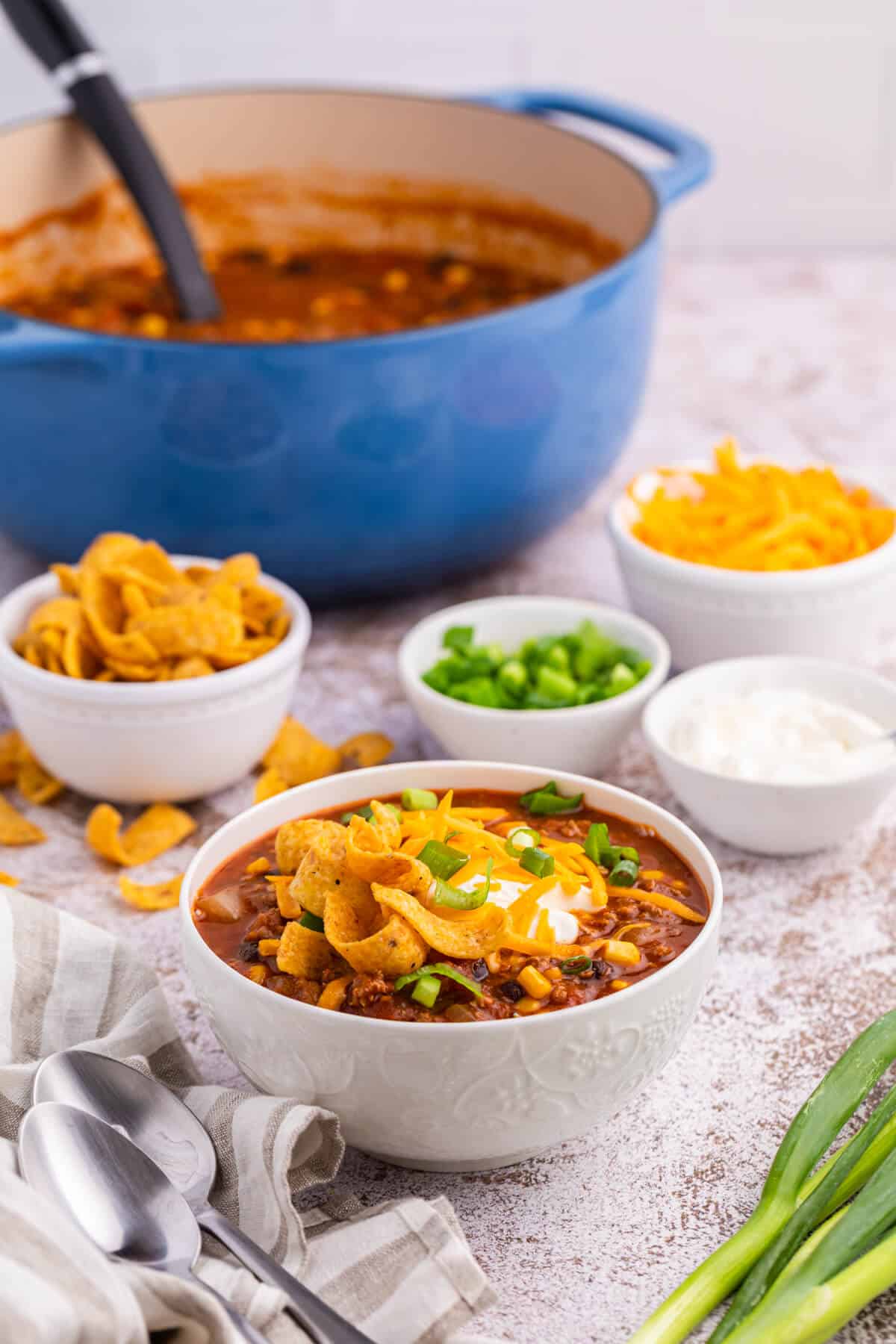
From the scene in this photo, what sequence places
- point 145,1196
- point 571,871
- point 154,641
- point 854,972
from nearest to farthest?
point 145,1196 < point 571,871 < point 854,972 < point 154,641

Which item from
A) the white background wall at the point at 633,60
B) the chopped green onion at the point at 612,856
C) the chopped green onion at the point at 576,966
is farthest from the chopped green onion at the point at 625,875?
the white background wall at the point at 633,60

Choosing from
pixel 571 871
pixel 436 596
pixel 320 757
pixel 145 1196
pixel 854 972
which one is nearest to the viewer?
pixel 145 1196

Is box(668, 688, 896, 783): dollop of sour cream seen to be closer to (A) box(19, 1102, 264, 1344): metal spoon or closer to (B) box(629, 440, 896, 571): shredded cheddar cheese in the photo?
(B) box(629, 440, 896, 571): shredded cheddar cheese

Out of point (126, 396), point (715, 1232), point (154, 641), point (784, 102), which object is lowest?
point (784, 102)

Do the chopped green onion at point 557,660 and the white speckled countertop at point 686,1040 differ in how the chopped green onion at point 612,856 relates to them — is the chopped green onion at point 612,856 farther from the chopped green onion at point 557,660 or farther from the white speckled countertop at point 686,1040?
the chopped green onion at point 557,660

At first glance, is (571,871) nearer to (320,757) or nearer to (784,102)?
(320,757)

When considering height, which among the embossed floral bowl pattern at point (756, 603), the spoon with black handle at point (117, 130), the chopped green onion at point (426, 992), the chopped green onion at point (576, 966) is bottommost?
the embossed floral bowl pattern at point (756, 603)

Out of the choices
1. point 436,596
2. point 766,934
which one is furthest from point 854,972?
point 436,596
